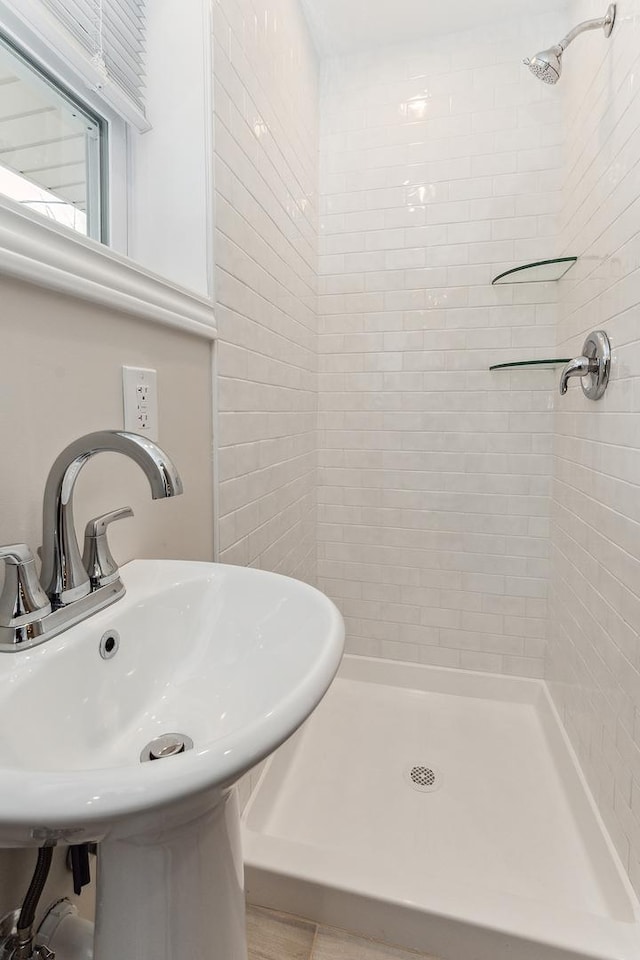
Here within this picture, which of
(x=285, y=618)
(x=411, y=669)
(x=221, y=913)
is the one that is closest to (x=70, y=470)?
(x=285, y=618)

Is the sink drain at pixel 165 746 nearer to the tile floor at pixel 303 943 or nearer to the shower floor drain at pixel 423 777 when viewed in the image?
the tile floor at pixel 303 943

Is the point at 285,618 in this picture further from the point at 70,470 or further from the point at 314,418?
the point at 314,418

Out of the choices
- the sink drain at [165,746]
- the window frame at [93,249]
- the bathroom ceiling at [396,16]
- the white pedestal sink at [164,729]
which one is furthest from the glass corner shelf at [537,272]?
the sink drain at [165,746]

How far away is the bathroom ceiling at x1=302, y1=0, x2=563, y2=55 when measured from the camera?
1644 millimetres

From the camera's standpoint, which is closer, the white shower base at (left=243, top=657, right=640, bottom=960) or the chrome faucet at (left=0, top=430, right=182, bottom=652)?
the chrome faucet at (left=0, top=430, right=182, bottom=652)

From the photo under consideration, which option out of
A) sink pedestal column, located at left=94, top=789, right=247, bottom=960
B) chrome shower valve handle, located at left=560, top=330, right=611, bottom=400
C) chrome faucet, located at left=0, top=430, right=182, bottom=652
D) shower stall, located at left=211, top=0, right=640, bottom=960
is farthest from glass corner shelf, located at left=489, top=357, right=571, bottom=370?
sink pedestal column, located at left=94, top=789, right=247, bottom=960

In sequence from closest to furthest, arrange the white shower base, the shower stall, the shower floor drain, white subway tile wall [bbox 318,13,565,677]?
the white shower base, the shower stall, the shower floor drain, white subway tile wall [bbox 318,13,565,677]

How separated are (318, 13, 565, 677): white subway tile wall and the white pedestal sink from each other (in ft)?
4.18

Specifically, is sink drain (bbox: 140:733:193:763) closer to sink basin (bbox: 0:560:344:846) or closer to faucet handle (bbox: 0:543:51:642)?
sink basin (bbox: 0:560:344:846)

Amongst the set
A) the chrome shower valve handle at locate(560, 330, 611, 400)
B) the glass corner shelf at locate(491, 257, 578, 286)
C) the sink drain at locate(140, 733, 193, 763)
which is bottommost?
the sink drain at locate(140, 733, 193, 763)

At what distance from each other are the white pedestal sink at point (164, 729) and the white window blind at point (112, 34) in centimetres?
96

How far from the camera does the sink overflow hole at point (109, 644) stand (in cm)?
61

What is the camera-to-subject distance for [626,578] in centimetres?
109

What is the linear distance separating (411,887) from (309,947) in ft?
0.80
